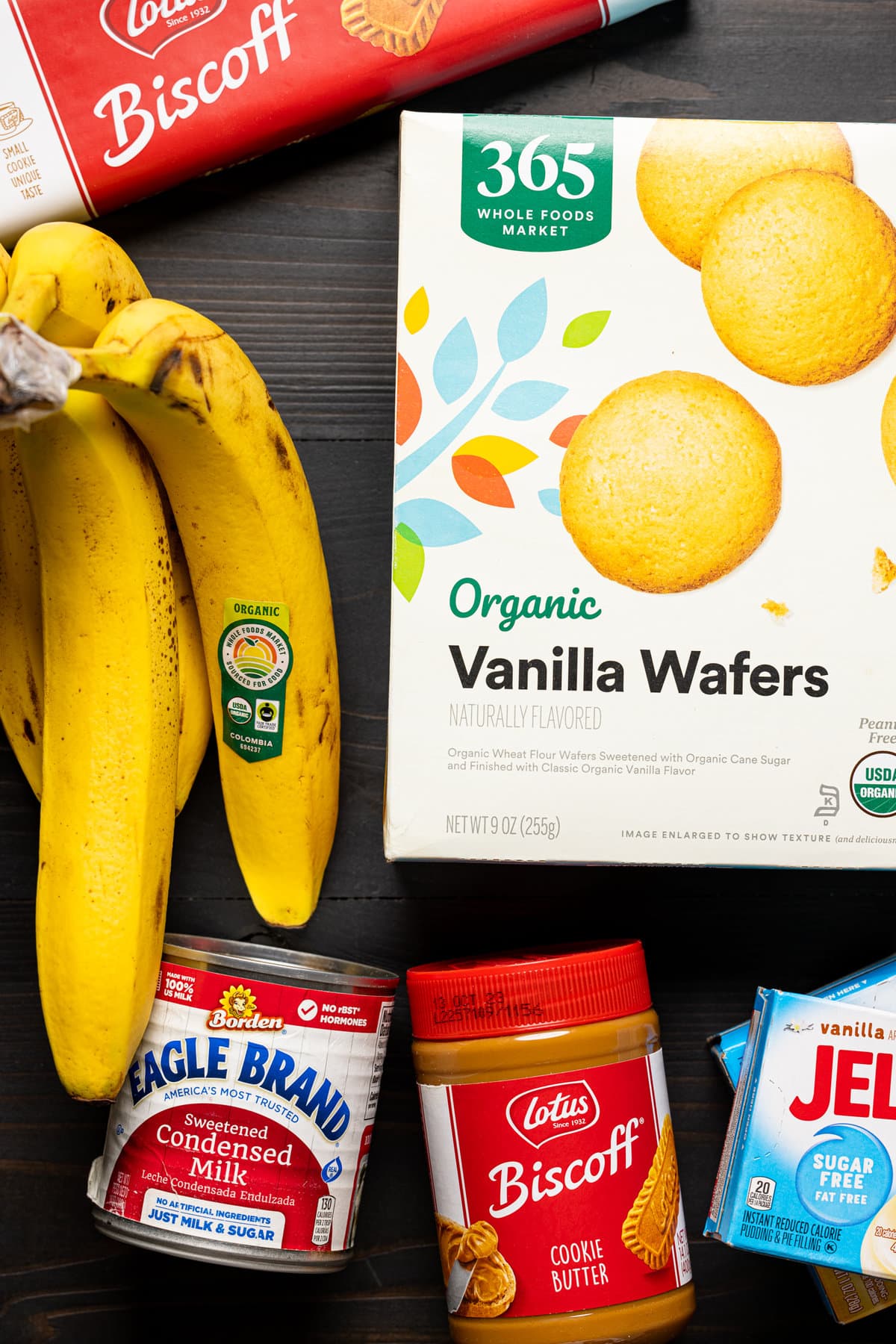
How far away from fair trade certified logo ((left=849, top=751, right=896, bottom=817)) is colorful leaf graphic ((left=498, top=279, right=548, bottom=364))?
1.04ft

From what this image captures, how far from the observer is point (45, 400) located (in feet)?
1.46

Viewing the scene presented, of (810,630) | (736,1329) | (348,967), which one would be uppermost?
(810,630)

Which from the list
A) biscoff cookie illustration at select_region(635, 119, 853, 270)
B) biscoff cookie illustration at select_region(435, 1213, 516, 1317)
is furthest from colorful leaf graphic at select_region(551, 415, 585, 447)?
biscoff cookie illustration at select_region(435, 1213, 516, 1317)

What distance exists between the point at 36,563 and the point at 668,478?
40cm

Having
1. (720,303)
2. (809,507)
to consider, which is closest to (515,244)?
(720,303)

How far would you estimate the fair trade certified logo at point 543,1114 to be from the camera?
580 millimetres

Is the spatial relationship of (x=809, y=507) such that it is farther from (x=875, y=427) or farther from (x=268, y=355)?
(x=268, y=355)

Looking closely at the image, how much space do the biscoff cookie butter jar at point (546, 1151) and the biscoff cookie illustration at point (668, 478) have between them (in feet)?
0.81

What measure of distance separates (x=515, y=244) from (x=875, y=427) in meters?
0.24

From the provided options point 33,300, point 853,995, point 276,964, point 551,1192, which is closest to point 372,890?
point 276,964

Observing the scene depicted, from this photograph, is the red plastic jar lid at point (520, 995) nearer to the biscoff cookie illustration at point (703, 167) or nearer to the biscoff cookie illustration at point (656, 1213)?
the biscoff cookie illustration at point (656, 1213)

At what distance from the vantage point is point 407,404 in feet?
1.88

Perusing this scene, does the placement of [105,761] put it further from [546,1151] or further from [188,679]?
[546,1151]

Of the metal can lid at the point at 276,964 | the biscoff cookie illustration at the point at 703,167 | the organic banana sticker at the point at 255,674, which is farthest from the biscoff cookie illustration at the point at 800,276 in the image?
the metal can lid at the point at 276,964
